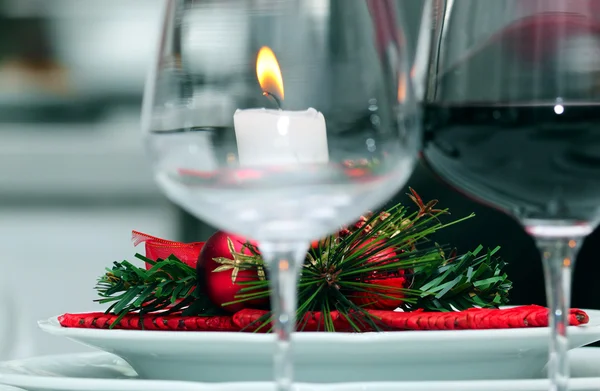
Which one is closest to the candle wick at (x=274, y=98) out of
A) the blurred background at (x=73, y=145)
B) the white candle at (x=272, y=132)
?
the white candle at (x=272, y=132)

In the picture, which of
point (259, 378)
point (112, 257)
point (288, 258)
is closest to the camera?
point (288, 258)

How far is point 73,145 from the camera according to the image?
79.9 inches

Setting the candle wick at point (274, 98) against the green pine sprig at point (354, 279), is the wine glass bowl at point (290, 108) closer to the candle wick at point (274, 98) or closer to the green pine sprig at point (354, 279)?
the candle wick at point (274, 98)

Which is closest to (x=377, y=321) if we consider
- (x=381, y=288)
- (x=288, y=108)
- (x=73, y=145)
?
(x=381, y=288)

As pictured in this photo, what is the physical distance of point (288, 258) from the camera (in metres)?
0.31

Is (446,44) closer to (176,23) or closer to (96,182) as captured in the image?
(176,23)

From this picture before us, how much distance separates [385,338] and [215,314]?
108 mm

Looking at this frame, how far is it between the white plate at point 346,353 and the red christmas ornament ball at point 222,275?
0.04 meters

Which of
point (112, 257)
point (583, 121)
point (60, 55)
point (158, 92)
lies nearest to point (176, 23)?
point (158, 92)

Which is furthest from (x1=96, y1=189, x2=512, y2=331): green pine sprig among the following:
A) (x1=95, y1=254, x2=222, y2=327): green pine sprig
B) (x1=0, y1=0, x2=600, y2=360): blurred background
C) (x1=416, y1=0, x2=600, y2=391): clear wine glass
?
(x1=0, y1=0, x2=600, y2=360): blurred background

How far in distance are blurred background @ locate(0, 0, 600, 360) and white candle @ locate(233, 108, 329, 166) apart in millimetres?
1522

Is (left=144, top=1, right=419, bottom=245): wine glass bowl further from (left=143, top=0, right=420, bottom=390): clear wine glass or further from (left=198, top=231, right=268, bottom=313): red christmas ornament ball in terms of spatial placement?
(left=198, top=231, right=268, bottom=313): red christmas ornament ball

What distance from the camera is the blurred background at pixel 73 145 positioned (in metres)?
1.94

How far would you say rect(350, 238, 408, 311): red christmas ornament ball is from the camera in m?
0.44
